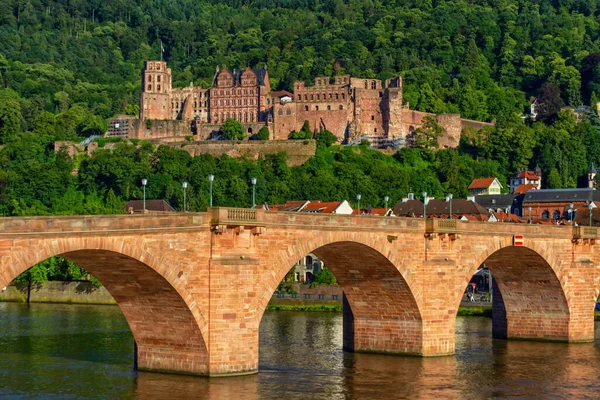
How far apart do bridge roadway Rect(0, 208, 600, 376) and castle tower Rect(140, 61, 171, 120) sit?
354ft

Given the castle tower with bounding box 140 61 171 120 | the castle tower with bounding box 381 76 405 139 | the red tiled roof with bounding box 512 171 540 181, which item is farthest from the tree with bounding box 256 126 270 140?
the red tiled roof with bounding box 512 171 540 181

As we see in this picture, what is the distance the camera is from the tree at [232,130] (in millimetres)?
158500

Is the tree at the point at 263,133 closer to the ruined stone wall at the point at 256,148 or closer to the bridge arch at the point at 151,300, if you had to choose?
the ruined stone wall at the point at 256,148

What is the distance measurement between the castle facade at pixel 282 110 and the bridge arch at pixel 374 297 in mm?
106079

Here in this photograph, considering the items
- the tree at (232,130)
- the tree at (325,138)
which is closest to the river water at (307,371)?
the tree at (325,138)

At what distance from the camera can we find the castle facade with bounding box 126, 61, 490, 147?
161m

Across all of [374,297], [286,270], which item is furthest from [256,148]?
[286,270]

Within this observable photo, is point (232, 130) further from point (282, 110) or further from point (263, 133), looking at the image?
point (282, 110)

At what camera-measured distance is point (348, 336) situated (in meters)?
56.1

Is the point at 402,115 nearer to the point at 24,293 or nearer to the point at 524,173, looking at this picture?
the point at 524,173

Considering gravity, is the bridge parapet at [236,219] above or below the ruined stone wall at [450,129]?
below

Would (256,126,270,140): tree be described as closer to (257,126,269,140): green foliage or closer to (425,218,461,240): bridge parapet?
(257,126,269,140): green foliage

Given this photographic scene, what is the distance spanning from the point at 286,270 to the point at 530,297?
20.4 metres

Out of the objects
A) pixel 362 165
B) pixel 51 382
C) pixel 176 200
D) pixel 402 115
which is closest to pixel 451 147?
pixel 402 115
